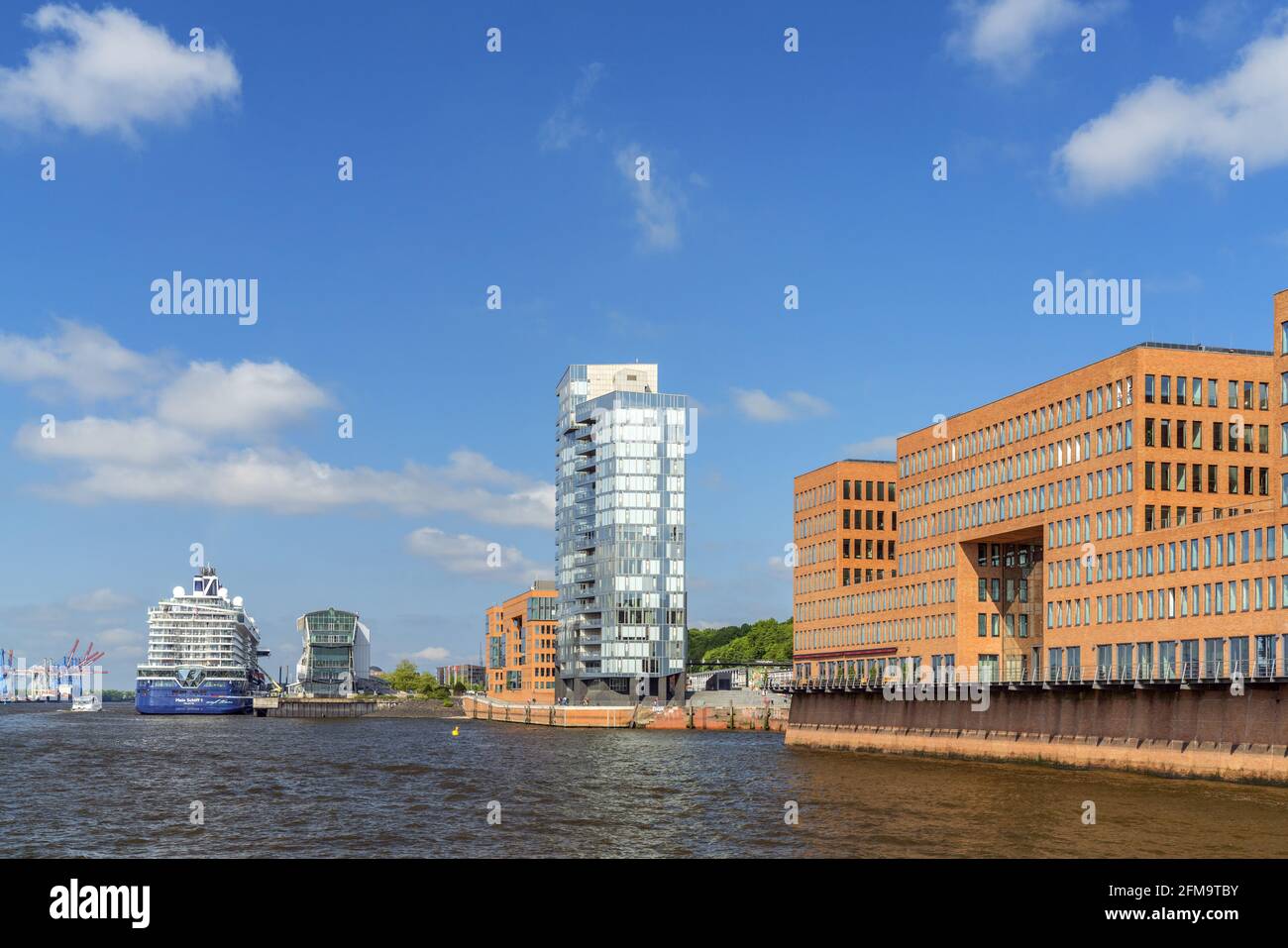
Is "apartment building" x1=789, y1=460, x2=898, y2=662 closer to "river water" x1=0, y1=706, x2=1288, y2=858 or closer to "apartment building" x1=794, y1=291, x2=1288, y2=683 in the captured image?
"apartment building" x1=794, y1=291, x2=1288, y2=683

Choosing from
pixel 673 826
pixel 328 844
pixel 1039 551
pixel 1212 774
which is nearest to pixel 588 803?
pixel 673 826

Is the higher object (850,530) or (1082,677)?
(850,530)

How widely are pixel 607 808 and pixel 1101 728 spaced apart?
4093cm

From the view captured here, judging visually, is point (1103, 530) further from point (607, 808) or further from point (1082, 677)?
point (607, 808)

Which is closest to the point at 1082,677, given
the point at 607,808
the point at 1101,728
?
the point at 1101,728

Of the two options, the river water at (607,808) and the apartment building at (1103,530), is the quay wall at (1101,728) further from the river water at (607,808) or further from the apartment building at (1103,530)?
the apartment building at (1103,530)

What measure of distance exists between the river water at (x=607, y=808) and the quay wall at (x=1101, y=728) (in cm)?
185

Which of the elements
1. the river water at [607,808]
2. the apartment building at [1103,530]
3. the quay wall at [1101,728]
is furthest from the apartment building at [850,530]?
the river water at [607,808]

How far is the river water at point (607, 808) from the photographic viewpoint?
49.5 m

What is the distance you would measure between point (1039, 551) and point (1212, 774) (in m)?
45.4

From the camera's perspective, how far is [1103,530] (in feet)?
333

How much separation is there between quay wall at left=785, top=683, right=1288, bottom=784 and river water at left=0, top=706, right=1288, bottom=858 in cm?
185

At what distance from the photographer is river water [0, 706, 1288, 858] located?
4950 cm
